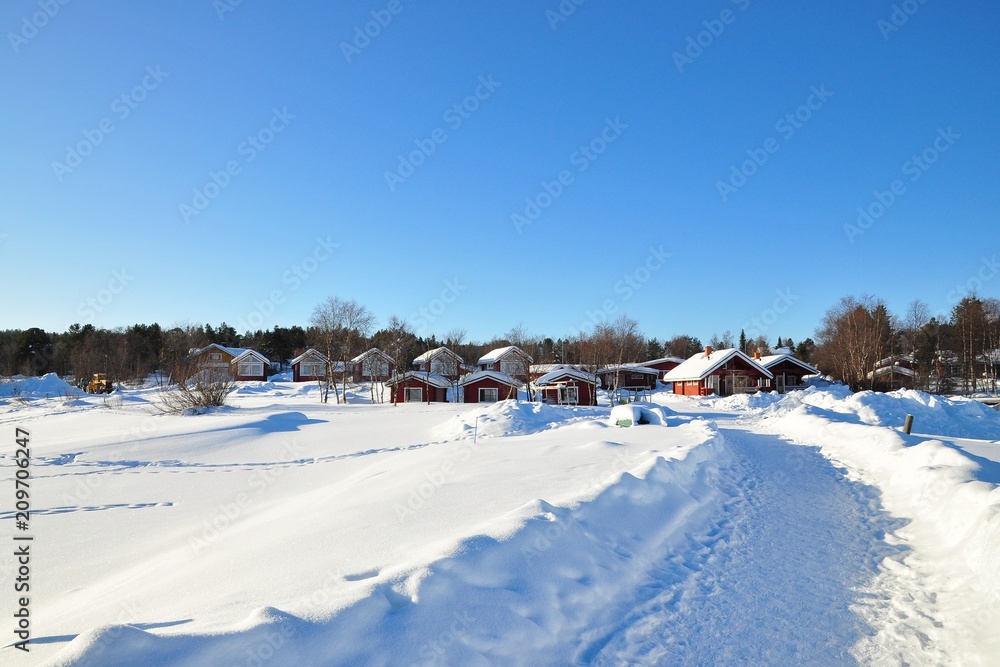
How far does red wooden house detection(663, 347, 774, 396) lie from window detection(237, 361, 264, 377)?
4864 centimetres

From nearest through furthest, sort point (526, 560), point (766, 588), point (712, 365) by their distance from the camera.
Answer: point (526, 560) → point (766, 588) → point (712, 365)

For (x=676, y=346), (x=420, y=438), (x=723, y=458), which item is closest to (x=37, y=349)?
(x=420, y=438)

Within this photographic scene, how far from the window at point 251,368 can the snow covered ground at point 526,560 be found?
5442 centimetres

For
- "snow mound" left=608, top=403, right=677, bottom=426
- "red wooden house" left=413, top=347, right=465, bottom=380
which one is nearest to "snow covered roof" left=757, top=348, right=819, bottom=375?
"red wooden house" left=413, top=347, right=465, bottom=380

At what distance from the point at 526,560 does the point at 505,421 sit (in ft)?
58.6

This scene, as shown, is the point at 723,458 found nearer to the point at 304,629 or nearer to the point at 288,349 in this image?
the point at 304,629

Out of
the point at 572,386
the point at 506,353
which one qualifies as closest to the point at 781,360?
the point at 572,386

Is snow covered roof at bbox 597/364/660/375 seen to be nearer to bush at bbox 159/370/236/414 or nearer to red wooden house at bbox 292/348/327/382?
red wooden house at bbox 292/348/327/382

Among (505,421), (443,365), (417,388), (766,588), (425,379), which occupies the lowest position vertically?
(766,588)

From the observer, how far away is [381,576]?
13.3ft

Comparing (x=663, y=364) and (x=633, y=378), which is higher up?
(x=663, y=364)

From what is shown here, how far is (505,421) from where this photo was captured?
22.5 m

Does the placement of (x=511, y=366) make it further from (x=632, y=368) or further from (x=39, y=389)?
(x=39, y=389)

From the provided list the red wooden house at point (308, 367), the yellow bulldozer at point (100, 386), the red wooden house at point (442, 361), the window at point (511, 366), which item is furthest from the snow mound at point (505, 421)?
the red wooden house at point (308, 367)
